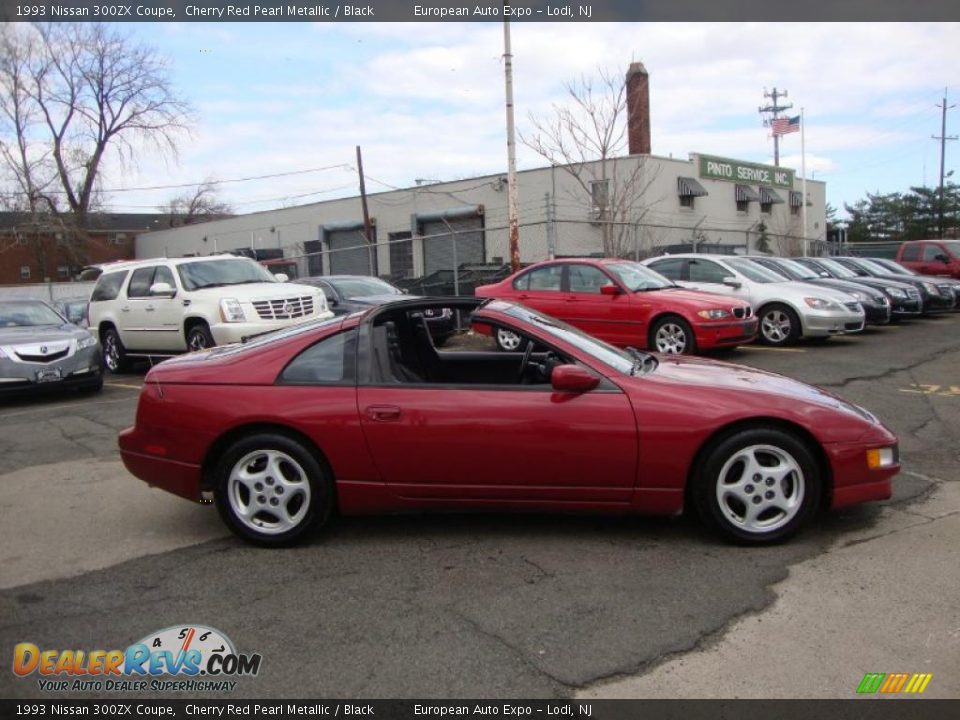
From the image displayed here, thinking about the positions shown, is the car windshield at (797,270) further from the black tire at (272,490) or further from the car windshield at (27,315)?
the car windshield at (27,315)

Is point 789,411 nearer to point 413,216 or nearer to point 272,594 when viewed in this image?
point 272,594

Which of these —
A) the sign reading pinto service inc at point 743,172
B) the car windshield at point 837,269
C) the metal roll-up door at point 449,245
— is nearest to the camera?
the car windshield at point 837,269

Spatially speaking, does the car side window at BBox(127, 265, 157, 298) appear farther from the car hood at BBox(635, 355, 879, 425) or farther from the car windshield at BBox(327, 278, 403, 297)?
the car hood at BBox(635, 355, 879, 425)

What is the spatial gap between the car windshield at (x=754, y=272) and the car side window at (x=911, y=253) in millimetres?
10129

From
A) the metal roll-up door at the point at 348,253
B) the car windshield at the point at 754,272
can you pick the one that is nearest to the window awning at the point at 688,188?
the metal roll-up door at the point at 348,253

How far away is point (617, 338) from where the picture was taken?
11.4 metres

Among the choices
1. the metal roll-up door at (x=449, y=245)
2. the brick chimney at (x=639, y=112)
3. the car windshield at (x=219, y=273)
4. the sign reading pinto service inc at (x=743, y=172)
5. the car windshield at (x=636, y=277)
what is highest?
the brick chimney at (x=639, y=112)

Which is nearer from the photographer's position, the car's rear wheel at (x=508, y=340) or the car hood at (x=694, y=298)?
the car's rear wheel at (x=508, y=340)

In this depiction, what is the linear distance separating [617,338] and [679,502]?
24.2 feet

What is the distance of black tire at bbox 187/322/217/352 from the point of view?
11.2m

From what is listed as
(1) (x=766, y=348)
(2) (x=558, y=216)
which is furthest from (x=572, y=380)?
(2) (x=558, y=216)

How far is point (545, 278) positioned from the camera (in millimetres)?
12047

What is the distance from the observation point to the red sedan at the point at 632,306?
10.9m

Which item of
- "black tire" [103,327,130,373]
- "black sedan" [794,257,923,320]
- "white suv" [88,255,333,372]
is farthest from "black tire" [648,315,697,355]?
"black tire" [103,327,130,373]
